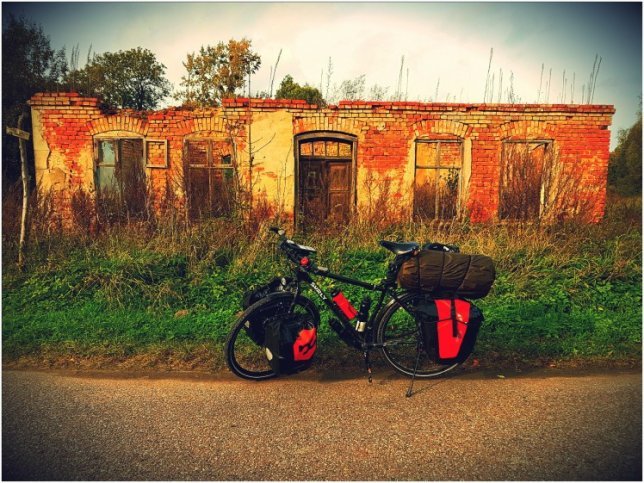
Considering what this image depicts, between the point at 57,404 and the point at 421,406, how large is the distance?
8.44 ft

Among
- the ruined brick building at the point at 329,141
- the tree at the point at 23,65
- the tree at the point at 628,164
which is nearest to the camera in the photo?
the ruined brick building at the point at 329,141

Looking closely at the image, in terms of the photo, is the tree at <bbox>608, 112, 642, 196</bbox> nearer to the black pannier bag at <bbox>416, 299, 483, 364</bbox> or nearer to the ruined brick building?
the ruined brick building

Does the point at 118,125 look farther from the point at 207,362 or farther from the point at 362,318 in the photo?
the point at 362,318

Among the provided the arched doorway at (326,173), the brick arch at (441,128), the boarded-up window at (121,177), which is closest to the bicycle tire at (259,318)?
the boarded-up window at (121,177)

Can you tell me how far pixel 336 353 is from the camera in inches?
134

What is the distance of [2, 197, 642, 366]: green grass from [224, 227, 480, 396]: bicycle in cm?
62

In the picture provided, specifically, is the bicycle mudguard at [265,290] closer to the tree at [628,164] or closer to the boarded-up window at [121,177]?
the boarded-up window at [121,177]

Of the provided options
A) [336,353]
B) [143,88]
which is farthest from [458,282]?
[143,88]

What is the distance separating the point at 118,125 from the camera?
30.2 feet

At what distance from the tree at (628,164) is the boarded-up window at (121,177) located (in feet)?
69.8

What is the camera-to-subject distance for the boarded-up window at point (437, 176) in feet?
30.8

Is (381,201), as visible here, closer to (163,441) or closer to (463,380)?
(463,380)

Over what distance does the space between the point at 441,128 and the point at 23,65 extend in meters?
15.6

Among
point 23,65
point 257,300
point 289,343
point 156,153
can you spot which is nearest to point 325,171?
point 156,153
